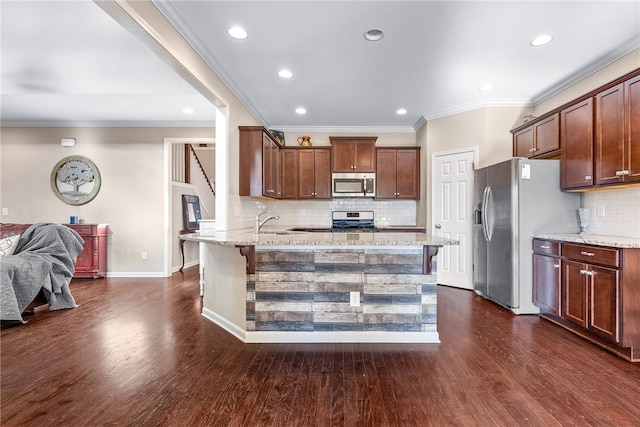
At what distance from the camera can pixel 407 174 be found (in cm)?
535

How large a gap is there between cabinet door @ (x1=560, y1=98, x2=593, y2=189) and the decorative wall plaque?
654cm

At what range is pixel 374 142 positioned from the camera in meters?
5.35

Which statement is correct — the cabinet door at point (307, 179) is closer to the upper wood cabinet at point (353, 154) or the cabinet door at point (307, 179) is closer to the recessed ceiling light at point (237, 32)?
the upper wood cabinet at point (353, 154)

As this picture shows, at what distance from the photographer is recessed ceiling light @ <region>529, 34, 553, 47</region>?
274cm

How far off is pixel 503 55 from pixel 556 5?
0.73m

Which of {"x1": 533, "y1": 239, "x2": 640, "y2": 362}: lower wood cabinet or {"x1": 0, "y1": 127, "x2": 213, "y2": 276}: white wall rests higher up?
{"x1": 0, "y1": 127, "x2": 213, "y2": 276}: white wall

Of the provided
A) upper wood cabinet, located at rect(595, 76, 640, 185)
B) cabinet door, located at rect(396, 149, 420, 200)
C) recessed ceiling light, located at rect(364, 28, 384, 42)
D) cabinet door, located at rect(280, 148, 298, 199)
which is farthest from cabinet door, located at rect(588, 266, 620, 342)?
cabinet door, located at rect(280, 148, 298, 199)

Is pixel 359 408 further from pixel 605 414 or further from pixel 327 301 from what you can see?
pixel 605 414

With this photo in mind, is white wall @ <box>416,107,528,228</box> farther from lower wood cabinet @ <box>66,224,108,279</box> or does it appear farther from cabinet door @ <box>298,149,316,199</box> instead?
lower wood cabinet @ <box>66,224,108,279</box>

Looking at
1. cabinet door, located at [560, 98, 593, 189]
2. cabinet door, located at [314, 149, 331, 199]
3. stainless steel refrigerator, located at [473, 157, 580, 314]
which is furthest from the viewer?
cabinet door, located at [314, 149, 331, 199]

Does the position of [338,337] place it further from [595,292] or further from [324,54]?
[324,54]

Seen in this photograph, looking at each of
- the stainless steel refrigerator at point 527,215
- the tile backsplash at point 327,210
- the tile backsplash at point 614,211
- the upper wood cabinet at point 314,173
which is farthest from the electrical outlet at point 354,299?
the tile backsplash at point 327,210

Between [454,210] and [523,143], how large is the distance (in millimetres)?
1199

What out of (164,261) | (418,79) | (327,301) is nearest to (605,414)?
(327,301)
